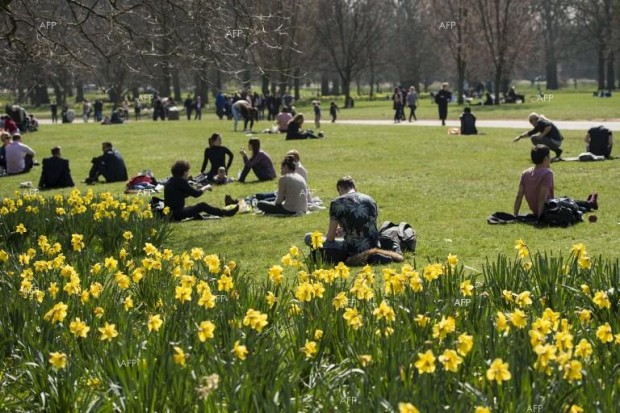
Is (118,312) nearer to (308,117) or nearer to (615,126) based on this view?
(615,126)

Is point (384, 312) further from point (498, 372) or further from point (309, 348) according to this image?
point (498, 372)

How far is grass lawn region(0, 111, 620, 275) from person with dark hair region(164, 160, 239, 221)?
33 centimetres

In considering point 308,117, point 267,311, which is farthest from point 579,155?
point 308,117

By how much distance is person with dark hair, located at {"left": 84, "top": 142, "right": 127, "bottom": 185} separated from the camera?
18438 mm

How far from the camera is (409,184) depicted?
1634 cm

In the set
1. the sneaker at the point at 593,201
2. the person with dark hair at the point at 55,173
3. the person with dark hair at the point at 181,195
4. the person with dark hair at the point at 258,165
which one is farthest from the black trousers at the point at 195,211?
the person with dark hair at the point at 55,173

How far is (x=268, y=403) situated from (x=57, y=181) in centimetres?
1504

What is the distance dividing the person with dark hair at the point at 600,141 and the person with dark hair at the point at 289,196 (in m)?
8.49

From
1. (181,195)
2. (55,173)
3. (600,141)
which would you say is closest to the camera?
(181,195)

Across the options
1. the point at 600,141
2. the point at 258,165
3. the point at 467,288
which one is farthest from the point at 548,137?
the point at 467,288

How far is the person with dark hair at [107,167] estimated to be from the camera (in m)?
18.4

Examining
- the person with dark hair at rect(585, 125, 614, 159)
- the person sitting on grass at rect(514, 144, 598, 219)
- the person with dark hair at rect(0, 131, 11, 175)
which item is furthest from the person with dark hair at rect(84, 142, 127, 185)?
the person with dark hair at rect(585, 125, 614, 159)

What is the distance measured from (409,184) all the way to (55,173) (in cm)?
698

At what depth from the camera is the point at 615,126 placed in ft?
95.5
